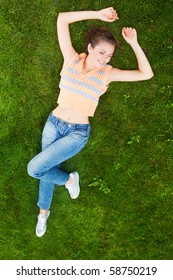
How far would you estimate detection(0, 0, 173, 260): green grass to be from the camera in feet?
17.2

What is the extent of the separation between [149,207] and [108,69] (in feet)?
6.37

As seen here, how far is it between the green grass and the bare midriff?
47cm

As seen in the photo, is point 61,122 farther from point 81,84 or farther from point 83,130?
point 81,84

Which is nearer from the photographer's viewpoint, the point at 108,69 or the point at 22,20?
the point at 108,69

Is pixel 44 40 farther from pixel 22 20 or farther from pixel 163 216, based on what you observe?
pixel 163 216

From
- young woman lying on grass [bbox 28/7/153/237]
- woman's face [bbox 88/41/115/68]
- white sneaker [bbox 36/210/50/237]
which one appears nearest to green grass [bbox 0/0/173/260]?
white sneaker [bbox 36/210/50/237]

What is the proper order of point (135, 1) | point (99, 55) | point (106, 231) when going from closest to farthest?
point (99, 55) < point (135, 1) < point (106, 231)

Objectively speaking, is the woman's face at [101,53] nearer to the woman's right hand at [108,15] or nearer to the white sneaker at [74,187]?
the woman's right hand at [108,15]

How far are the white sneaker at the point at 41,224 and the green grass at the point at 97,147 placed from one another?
0.10 metres

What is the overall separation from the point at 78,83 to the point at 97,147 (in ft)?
3.44

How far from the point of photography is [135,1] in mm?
5188

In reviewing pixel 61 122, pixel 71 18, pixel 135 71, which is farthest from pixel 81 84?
pixel 71 18

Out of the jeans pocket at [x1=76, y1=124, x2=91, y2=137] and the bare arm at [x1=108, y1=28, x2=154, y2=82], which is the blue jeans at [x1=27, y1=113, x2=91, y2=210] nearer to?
the jeans pocket at [x1=76, y1=124, x2=91, y2=137]
